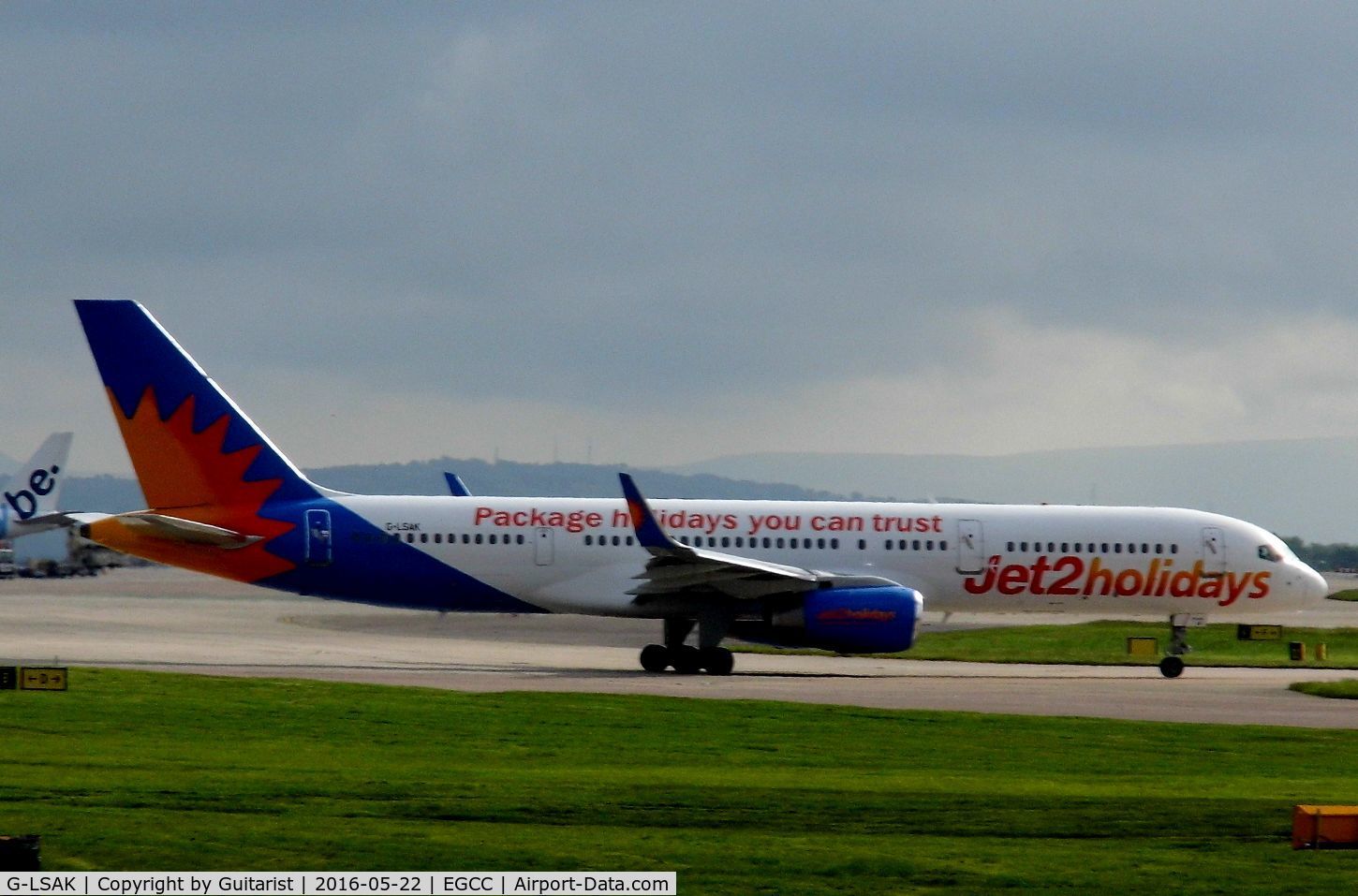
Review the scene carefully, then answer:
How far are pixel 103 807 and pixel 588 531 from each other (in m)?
21.0

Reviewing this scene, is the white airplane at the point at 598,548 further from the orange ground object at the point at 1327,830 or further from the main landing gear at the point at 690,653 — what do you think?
the orange ground object at the point at 1327,830

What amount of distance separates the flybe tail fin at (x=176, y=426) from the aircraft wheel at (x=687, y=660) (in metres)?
8.20

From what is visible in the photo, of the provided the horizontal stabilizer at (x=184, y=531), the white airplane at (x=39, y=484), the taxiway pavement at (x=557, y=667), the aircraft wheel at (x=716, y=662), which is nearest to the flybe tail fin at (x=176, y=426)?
the horizontal stabilizer at (x=184, y=531)

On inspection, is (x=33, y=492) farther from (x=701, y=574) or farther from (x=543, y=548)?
(x=701, y=574)

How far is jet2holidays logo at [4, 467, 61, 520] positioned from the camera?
287 feet

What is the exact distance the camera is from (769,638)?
3397 cm

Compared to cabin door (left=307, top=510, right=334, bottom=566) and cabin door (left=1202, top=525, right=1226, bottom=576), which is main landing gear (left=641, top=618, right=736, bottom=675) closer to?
cabin door (left=307, top=510, right=334, bottom=566)

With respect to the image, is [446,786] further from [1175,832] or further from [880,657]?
[880,657]

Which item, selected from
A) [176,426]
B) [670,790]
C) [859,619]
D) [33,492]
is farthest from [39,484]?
[670,790]

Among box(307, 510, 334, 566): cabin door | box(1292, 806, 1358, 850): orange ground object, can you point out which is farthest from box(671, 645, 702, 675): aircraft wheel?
box(1292, 806, 1358, 850): orange ground object

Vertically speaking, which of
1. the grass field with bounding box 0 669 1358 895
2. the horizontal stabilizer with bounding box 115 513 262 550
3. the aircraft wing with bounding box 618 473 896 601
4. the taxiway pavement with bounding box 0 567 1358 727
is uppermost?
the horizontal stabilizer with bounding box 115 513 262 550

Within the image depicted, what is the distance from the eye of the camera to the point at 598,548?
115 feet

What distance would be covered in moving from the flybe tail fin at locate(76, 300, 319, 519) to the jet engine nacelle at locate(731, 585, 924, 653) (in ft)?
34.7

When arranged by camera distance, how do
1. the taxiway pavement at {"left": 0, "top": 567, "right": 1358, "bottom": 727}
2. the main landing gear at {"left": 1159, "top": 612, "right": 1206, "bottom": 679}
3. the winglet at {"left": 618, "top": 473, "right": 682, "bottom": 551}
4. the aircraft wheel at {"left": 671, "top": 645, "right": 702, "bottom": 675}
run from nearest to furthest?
the taxiway pavement at {"left": 0, "top": 567, "right": 1358, "bottom": 727}, the winglet at {"left": 618, "top": 473, "right": 682, "bottom": 551}, the aircraft wheel at {"left": 671, "top": 645, "right": 702, "bottom": 675}, the main landing gear at {"left": 1159, "top": 612, "right": 1206, "bottom": 679}
